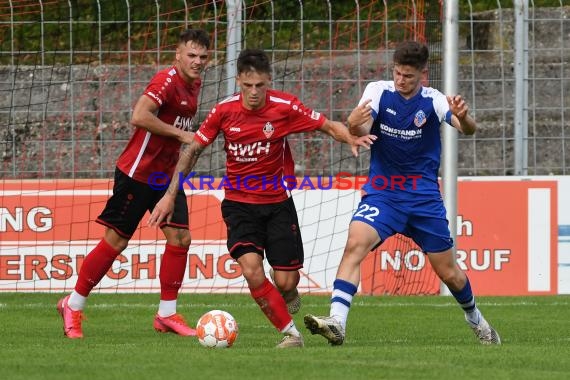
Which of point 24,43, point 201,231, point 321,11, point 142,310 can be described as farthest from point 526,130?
point 24,43

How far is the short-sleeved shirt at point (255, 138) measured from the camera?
8391 mm

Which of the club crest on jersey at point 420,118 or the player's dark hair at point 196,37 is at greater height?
the player's dark hair at point 196,37

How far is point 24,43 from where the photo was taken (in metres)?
15.4

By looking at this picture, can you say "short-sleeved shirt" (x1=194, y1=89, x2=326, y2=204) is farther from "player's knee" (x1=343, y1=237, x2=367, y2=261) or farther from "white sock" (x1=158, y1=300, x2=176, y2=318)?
"white sock" (x1=158, y1=300, x2=176, y2=318)

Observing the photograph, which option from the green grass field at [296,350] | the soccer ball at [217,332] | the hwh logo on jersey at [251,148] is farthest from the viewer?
the hwh logo on jersey at [251,148]

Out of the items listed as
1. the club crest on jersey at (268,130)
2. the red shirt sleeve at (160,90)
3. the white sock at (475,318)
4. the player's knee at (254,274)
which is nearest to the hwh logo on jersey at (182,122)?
the red shirt sleeve at (160,90)

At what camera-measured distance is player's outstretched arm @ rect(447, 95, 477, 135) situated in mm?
8102

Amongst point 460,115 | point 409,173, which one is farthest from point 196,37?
point 460,115

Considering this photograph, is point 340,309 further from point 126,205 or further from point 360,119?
point 126,205

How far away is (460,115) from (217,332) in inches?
78.3

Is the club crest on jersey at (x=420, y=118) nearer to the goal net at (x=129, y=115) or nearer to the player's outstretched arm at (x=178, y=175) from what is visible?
the player's outstretched arm at (x=178, y=175)

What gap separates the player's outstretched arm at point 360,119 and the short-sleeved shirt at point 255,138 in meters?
0.34

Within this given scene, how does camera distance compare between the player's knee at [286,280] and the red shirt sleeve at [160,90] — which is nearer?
the player's knee at [286,280]

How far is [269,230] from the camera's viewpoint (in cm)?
839
